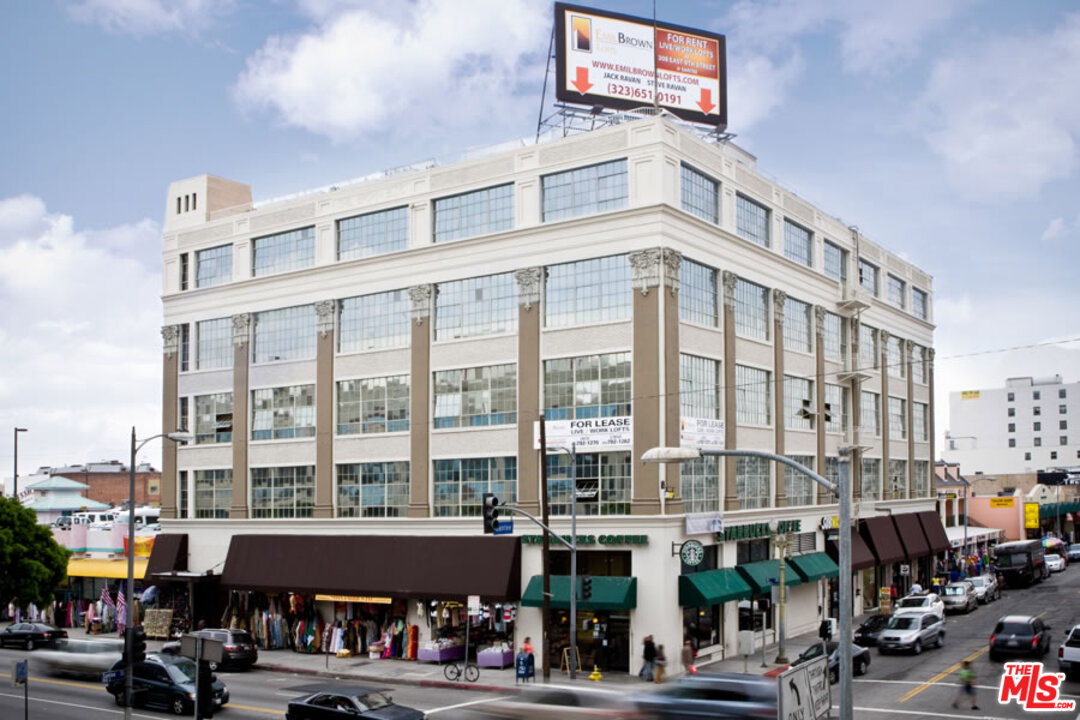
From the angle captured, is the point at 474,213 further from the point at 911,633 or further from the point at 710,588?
the point at 911,633

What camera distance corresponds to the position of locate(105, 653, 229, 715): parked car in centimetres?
3262

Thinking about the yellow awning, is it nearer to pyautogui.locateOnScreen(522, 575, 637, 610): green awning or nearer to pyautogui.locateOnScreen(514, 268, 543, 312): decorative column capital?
pyautogui.locateOnScreen(522, 575, 637, 610): green awning

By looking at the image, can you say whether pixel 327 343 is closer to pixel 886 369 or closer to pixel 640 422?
pixel 640 422

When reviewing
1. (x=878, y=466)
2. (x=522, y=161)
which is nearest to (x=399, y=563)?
(x=522, y=161)

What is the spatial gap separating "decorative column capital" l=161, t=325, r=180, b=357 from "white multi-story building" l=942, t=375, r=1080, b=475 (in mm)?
136402

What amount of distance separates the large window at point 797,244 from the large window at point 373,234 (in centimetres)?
1847

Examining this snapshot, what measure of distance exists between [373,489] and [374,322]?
758 centimetres

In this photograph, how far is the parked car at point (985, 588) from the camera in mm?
60719

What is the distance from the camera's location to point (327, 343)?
5022 centimetres

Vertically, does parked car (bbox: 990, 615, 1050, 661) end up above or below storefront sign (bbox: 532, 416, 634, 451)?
below

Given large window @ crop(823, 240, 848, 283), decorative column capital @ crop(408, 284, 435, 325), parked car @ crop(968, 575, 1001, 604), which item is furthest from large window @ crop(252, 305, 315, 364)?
parked car @ crop(968, 575, 1001, 604)

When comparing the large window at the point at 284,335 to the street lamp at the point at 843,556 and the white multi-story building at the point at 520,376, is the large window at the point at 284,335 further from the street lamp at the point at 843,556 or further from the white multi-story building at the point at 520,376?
the street lamp at the point at 843,556

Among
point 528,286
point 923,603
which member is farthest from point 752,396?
point 923,603

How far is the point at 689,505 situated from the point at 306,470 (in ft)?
62.2
